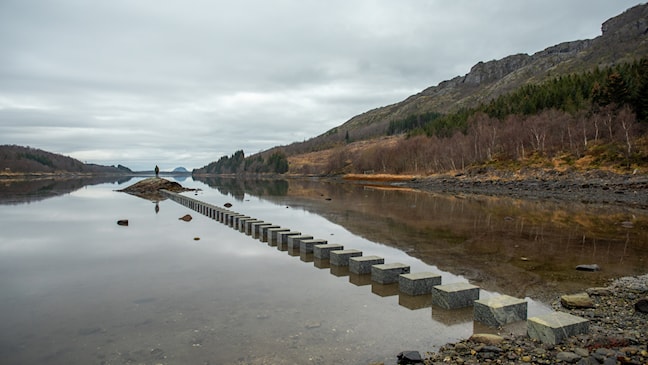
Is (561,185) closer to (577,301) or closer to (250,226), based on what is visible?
(250,226)

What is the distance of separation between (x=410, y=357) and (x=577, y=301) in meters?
5.90

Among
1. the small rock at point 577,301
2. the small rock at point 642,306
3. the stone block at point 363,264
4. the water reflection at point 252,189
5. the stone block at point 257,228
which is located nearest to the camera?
the small rock at point 642,306

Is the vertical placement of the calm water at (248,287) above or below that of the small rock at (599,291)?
below

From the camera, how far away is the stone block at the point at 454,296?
36.7 ft

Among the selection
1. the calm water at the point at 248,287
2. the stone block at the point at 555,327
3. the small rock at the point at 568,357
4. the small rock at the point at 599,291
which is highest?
the stone block at the point at 555,327

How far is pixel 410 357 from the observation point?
7938mm

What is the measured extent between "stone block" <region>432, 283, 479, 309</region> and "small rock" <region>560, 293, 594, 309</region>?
2.25 metres

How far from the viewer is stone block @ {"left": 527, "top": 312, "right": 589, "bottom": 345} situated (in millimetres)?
8500

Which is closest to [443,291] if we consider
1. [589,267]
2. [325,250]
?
[325,250]

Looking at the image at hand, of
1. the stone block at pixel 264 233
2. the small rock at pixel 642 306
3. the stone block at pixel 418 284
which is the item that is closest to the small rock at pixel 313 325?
the stone block at pixel 418 284

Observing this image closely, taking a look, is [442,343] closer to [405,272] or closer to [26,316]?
[405,272]

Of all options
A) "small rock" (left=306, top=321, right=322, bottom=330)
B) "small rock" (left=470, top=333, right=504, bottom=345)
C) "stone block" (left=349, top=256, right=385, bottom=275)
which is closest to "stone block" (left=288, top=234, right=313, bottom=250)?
"stone block" (left=349, top=256, right=385, bottom=275)

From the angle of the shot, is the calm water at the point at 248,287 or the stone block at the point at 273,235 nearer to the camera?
the calm water at the point at 248,287

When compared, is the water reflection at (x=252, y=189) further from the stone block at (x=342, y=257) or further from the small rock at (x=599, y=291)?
the small rock at (x=599, y=291)
